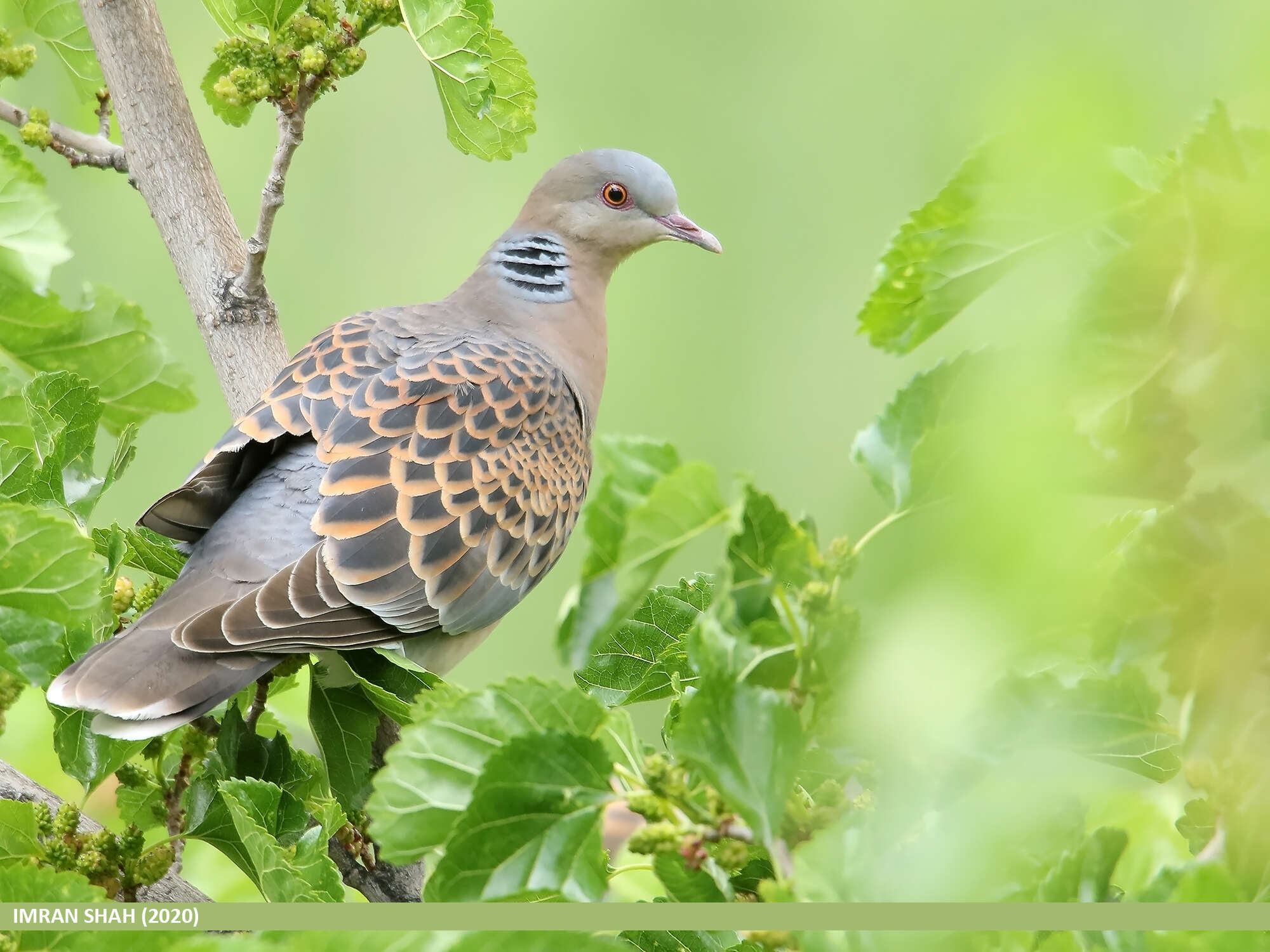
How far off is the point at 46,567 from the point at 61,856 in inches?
14.3

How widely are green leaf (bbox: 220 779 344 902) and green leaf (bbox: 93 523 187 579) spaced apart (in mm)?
300

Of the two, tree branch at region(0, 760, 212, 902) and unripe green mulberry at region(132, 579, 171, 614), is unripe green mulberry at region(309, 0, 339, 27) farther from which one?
tree branch at region(0, 760, 212, 902)

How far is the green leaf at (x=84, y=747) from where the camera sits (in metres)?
0.98

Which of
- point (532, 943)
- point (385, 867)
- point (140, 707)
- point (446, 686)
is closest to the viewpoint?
point (532, 943)

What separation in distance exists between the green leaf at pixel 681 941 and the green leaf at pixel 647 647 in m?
0.25

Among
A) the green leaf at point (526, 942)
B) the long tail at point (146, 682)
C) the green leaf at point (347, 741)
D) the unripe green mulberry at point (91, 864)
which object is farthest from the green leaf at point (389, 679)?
the green leaf at point (526, 942)

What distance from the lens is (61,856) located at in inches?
33.5

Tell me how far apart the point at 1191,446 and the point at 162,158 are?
124 centimetres

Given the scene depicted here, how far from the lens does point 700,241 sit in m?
2.06

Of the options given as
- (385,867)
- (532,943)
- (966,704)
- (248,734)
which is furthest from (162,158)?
(966,704)

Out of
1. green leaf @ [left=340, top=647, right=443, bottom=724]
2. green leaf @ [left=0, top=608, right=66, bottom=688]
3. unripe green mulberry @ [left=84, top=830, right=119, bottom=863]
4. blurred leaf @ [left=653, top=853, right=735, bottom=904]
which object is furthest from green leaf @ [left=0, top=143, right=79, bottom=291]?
blurred leaf @ [left=653, top=853, right=735, bottom=904]

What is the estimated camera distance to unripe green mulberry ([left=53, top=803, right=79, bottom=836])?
34.3 inches

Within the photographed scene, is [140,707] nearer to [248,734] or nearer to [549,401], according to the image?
[248,734]

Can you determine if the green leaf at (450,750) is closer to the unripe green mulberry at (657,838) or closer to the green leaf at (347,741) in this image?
the unripe green mulberry at (657,838)
